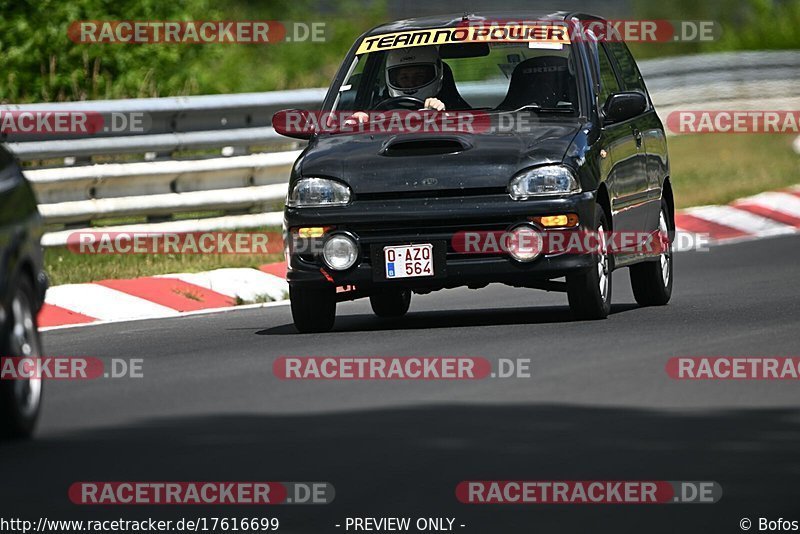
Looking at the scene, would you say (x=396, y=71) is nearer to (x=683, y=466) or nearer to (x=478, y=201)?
(x=478, y=201)

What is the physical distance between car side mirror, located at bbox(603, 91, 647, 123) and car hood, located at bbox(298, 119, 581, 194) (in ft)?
1.26

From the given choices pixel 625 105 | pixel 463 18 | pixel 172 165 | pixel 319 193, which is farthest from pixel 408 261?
Result: pixel 172 165

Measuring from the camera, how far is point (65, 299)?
13984 millimetres

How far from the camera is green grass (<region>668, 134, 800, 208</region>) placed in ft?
74.0

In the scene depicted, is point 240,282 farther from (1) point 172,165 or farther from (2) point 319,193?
(2) point 319,193

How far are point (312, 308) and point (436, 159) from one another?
4.07 ft

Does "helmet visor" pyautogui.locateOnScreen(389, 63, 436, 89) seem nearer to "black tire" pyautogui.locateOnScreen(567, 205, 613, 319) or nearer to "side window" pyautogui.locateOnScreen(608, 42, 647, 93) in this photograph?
"side window" pyautogui.locateOnScreen(608, 42, 647, 93)

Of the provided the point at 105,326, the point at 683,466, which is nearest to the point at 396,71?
the point at 105,326

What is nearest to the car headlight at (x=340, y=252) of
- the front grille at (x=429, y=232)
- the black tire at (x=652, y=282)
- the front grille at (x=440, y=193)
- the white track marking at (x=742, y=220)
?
the front grille at (x=429, y=232)

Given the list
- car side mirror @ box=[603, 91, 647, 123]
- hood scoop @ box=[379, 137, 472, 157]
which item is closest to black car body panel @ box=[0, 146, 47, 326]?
hood scoop @ box=[379, 137, 472, 157]

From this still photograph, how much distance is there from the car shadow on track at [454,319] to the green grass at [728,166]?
852cm

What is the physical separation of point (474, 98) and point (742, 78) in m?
20.3

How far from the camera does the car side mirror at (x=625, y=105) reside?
1228cm

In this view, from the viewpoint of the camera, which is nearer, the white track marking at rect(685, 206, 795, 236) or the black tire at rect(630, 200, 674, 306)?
the black tire at rect(630, 200, 674, 306)
